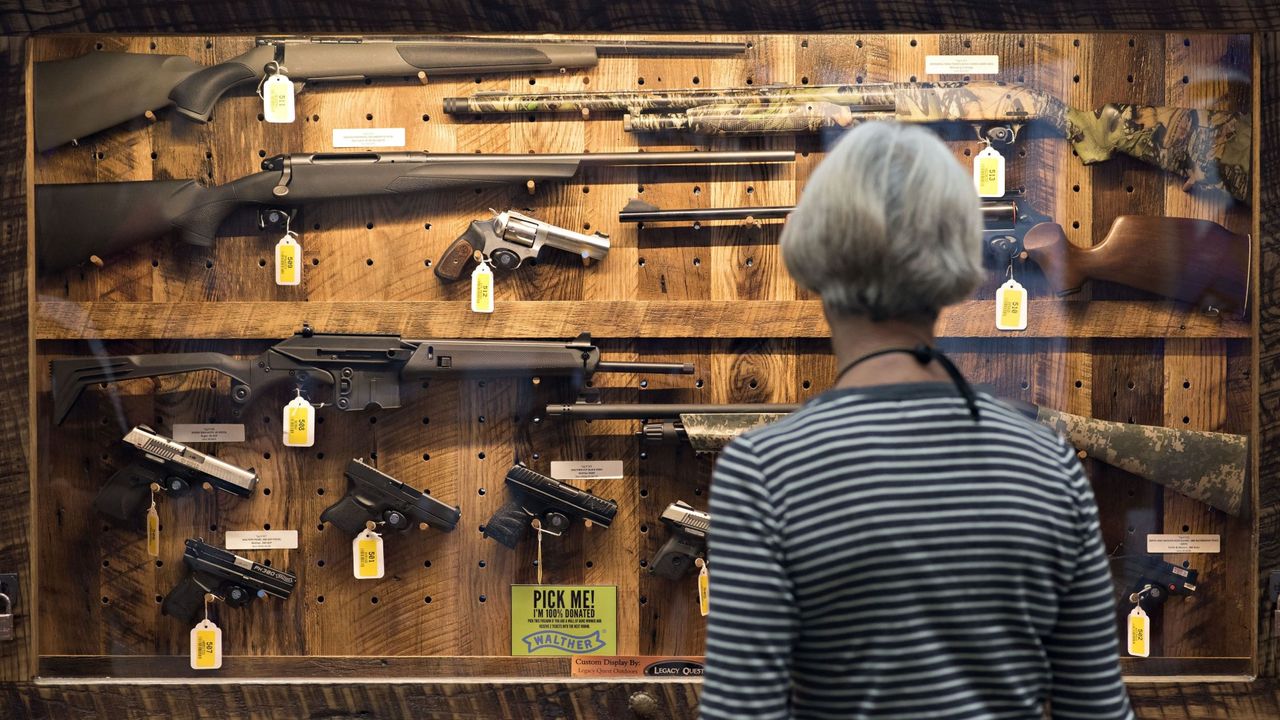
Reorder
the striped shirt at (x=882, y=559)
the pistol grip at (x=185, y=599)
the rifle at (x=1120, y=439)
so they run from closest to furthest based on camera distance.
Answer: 1. the striped shirt at (x=882, y=559)
2. the rifle at (x=1120, y=439)
3. the pistol grip at (x=185, y=599)

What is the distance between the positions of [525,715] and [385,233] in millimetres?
1548

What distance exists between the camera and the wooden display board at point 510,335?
3.18 meters

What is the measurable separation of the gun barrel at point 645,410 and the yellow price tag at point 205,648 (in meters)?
1.26

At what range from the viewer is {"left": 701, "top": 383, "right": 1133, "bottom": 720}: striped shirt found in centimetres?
132

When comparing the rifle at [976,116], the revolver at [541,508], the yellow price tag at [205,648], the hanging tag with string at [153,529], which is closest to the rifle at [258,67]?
the rifle at [976,116]

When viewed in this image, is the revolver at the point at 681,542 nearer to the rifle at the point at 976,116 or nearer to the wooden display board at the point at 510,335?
the wooden display board at the point at 510,335

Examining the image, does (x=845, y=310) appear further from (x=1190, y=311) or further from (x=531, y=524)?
(x=1190, y=311)

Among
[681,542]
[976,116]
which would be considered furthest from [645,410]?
[976,116]

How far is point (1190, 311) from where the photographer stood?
3152 mm

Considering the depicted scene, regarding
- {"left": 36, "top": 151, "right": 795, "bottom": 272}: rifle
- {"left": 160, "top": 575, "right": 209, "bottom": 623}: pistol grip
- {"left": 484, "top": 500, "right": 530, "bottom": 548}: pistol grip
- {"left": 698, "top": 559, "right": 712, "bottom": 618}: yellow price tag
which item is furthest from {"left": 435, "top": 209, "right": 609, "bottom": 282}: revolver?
{"left": 160, "top": 575, "right": 209, "bottom": 623}: pistol grip

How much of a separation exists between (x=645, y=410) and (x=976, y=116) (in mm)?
1356

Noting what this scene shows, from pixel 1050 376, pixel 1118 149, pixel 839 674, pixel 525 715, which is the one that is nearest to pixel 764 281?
pixel 1050 376

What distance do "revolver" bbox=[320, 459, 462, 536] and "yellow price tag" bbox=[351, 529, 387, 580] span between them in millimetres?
42

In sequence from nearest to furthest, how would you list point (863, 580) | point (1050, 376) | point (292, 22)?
point (863, 580)
point (292, 22)
point (1050, 376)
